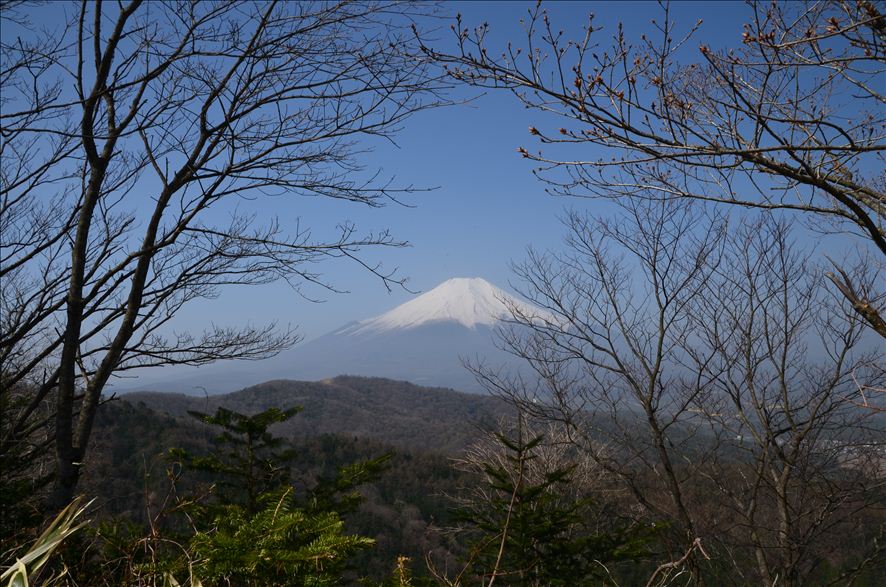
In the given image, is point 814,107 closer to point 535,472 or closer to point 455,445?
point 535,472

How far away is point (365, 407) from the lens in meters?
→ 71.1

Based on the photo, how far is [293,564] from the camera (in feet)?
5.45

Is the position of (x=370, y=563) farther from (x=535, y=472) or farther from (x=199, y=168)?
(x=199, y=168)

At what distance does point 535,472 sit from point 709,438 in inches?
214

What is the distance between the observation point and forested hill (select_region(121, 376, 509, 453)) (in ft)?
180

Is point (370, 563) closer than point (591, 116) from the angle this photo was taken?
No

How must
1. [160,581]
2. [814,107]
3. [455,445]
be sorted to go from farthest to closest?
[455,445]
[814,107]
[160,581]

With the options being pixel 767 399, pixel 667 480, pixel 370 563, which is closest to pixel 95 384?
pixel 667 480

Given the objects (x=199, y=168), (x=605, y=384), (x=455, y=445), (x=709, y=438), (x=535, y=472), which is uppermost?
(x=199, y=168)

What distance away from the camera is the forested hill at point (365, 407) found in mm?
54844

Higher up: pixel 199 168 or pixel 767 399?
pixel 199 168

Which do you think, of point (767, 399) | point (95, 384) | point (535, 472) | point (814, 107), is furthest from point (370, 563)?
point (814, 107)

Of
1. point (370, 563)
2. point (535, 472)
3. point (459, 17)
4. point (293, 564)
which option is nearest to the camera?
point (293, 564)

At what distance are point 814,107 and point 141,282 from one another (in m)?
4.63
